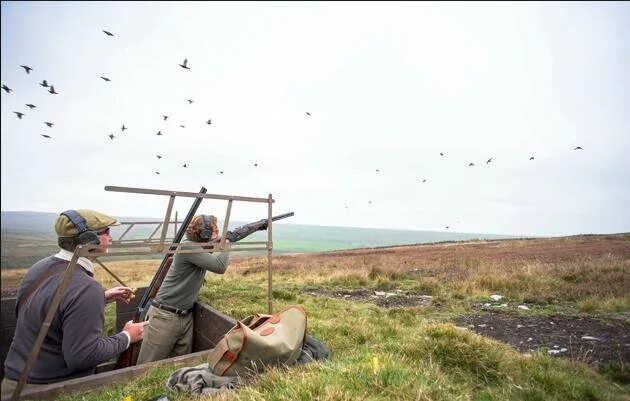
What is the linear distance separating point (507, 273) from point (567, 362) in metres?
8.13

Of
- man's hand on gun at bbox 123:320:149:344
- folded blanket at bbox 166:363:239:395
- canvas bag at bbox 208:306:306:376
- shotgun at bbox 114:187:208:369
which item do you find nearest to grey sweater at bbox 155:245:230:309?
shotgun at bbox 114:187:208:369

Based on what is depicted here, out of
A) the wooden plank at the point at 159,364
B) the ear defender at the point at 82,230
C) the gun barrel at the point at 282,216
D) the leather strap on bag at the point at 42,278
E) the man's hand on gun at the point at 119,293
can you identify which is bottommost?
the wooden plank at the point at 159,364

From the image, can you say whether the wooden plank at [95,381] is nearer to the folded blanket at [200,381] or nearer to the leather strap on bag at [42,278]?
the folded blanket at [200,381]

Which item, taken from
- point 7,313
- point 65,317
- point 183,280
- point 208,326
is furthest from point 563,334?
point 7,313

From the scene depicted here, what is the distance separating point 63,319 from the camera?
135 inches

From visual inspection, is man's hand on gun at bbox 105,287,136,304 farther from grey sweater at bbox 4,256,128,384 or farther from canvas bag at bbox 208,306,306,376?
canvas bag at bbox 208,306,306,376

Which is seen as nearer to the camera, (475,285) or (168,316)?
(168,316)

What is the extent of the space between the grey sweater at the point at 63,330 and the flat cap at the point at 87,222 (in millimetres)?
313

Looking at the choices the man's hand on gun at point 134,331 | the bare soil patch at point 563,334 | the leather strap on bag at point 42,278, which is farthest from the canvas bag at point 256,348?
the bare soil patch at point 563,334

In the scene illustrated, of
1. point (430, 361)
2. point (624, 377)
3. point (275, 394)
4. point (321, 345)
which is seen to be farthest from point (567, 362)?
point (275, 394)

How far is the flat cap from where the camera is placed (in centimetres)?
363

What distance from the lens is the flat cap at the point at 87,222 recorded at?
3.63 meters

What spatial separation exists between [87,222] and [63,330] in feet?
3.46

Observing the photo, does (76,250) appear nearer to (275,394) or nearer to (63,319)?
(63,319)
